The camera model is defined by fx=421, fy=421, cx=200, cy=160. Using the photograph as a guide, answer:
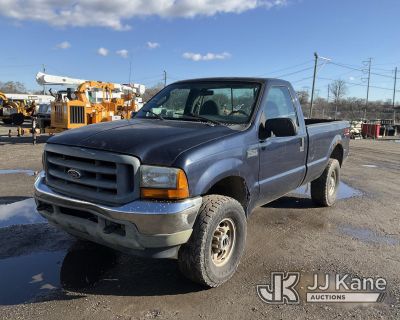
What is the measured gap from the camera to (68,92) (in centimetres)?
1897

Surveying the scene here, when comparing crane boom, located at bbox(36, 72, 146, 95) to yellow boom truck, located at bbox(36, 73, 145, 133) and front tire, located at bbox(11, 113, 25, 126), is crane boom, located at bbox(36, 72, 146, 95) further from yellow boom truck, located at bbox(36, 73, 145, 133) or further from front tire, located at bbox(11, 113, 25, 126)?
front tire, located at bbox(11, 113, 25, 126)

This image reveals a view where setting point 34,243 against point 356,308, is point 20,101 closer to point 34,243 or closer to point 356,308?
point 34,243

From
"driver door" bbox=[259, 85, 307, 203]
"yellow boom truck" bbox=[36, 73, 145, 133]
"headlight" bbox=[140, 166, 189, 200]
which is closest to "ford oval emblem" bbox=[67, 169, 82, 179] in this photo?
"headlight" bbox=[140, 166, 189, 200]

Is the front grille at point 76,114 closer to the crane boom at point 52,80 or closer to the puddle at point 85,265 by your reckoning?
the crane boom at point 52,80

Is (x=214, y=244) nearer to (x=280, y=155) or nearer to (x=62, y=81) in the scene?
(x=280, y=155)

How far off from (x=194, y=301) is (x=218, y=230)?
69 centimetres

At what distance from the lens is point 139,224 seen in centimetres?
341

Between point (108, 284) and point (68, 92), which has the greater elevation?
point (68, 92)

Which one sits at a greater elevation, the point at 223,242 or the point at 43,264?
the point at 223,242

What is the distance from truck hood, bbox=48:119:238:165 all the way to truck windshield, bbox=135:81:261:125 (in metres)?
0.43

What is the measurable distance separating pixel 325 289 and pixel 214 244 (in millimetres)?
1160

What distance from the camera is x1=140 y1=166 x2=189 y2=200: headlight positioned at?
346 cm

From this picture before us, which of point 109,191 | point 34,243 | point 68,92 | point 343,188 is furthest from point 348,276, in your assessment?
point 68,92

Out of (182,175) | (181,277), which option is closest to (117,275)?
(181,277)
